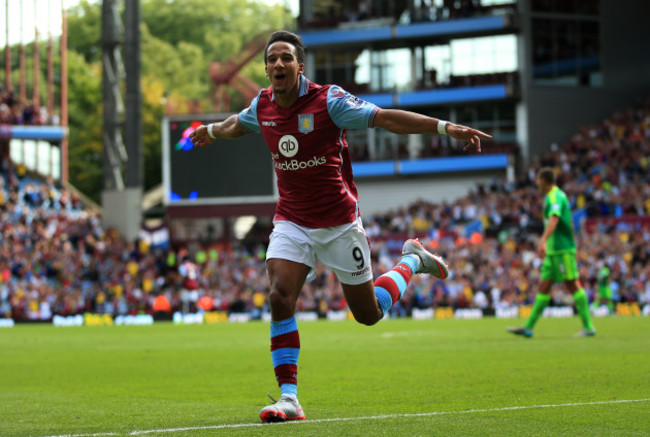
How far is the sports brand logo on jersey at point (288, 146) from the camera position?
733 cm

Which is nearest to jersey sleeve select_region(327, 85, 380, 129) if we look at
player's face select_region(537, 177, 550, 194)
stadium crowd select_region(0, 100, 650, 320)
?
player's face select_region(537, 177, 550, 194)

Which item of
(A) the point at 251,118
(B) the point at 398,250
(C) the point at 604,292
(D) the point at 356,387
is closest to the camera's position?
(A) the point at 251,118

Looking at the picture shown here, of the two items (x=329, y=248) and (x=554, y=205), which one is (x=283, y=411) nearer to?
(x=329, y=248)

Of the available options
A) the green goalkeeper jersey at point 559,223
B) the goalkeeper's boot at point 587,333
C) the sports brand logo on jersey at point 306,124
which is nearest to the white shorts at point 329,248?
the sports brand logo on jersey at point 306,124

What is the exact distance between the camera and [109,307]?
3731 centimetres

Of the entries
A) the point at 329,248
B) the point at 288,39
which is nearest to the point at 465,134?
the point at 329,248

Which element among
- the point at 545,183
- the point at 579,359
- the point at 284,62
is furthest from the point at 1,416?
the point at 545,183

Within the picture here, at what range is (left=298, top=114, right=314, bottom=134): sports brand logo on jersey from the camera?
24.0ft

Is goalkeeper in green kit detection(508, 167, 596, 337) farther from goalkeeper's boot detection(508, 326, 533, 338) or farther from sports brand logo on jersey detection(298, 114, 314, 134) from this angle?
sports brand logo on jersey detection(298, 114, 314, 134)

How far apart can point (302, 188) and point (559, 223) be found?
28.9ft

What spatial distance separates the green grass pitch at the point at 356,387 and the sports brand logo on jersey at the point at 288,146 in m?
1.97

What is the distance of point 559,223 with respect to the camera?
15359mm

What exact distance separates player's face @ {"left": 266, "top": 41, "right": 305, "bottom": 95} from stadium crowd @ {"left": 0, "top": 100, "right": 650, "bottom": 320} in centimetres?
2582

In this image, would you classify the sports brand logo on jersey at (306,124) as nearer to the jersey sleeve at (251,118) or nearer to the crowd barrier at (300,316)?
the jersey sleeve at (251,118)
